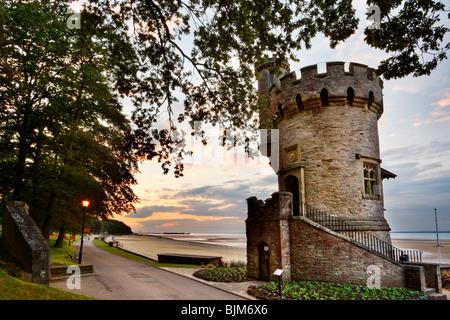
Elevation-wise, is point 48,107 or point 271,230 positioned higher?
point 48,107

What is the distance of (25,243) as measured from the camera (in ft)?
33.0

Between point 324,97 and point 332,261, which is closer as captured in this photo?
point 332,261

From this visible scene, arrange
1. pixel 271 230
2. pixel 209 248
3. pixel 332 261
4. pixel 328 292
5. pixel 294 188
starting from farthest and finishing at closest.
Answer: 1. pixel 209 248
2. pixel 294 188
3. pixel 271 230
4. pixel 332 261
5. pixel 328 292

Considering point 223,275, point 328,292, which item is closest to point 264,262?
point 223,275

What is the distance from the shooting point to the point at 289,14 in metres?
7.86

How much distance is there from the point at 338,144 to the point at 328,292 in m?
7.89

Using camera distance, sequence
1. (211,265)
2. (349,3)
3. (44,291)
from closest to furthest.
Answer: (44,291) < (349,3) < (211,265)

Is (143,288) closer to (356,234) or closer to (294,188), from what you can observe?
(294,188)

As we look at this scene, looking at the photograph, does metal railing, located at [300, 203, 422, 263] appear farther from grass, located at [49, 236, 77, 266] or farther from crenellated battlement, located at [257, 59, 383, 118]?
grass, located at [49, 236, 77, 266]
